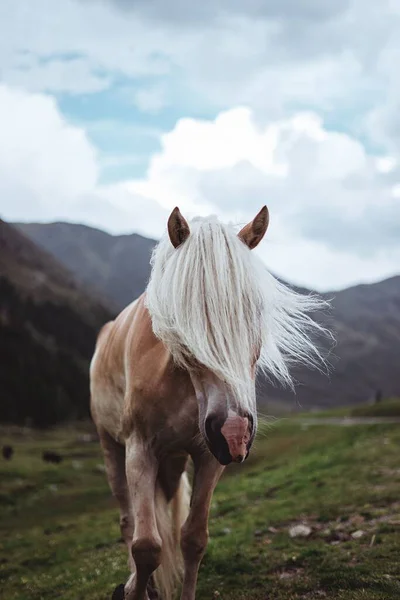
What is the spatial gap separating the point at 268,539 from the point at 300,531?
0.64 meters

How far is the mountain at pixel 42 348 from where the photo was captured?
90312 millimetres

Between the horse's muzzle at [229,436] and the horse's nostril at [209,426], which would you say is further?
the horse's nostril at [209,426]

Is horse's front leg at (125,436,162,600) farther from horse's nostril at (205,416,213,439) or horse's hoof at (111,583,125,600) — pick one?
horse's nostril at (205,416,213,439)

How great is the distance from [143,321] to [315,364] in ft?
6.02

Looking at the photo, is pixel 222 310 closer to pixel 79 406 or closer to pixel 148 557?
pixel 148 557

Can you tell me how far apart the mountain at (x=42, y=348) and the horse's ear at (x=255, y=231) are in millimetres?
59208

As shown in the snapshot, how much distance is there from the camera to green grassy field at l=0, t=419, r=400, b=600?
7.51m

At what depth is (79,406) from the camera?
97.9 m

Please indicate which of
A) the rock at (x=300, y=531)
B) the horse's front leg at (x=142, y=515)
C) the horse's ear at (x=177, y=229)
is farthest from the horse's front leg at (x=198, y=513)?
the rock at (x=300, y=531)

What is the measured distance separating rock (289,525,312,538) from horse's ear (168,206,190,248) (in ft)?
25.4

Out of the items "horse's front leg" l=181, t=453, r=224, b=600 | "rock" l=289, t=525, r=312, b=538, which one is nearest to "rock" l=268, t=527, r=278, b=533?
"rock" l=289, t=525, r=312, b=538

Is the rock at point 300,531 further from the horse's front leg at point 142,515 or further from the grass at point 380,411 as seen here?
the grass at point 380,411

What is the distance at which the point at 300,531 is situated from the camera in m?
11.0

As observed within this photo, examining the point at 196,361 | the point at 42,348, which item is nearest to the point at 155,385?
the point at 196,361
